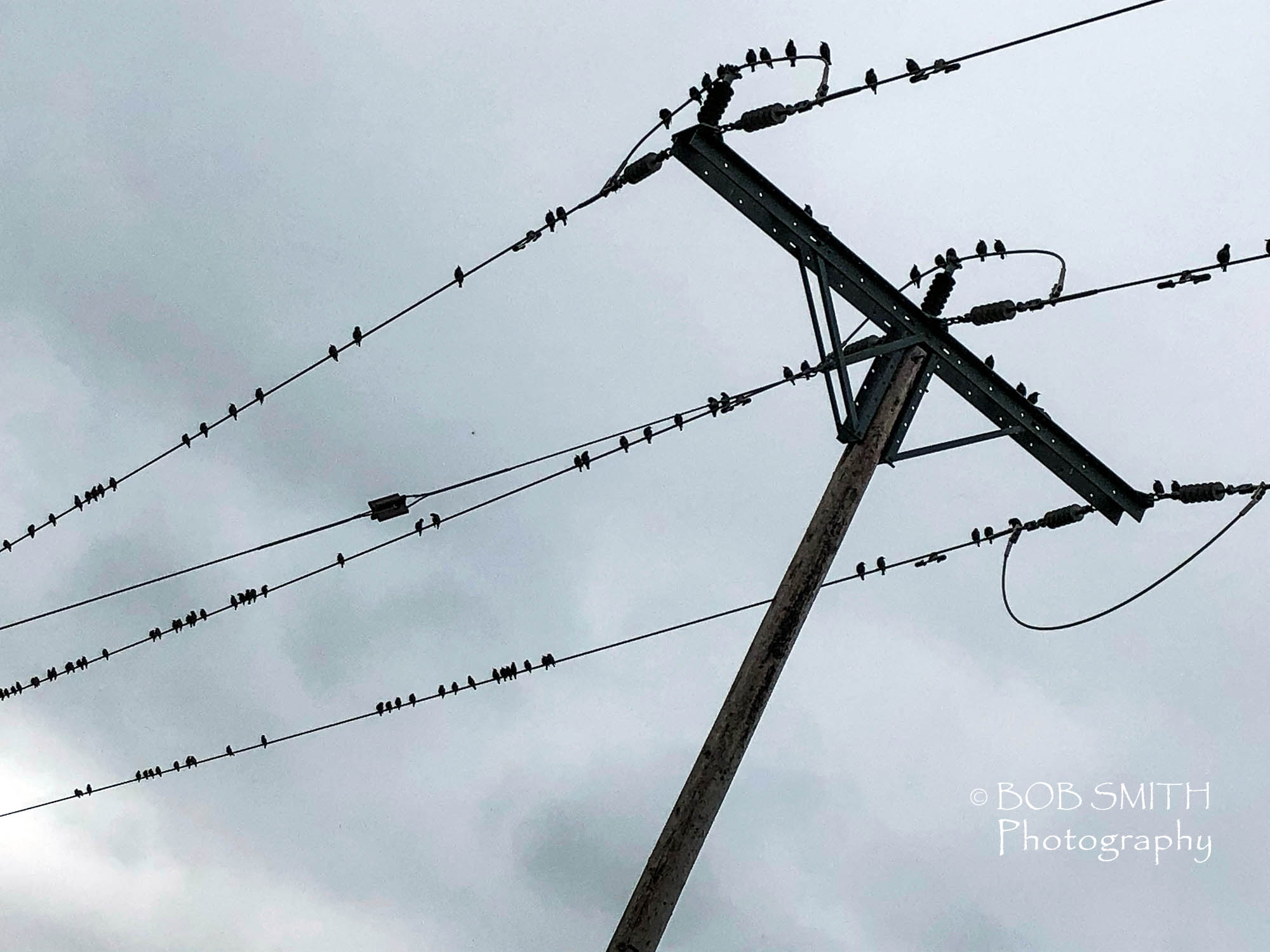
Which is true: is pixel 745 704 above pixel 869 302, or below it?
below

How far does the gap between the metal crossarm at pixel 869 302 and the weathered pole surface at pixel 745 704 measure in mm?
278

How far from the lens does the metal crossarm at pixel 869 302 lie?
7.39 metres

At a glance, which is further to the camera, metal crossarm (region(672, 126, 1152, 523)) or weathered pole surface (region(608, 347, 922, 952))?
metal crossarm (region(672, 126, 1152, 523))

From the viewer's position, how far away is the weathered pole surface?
611 centimetres

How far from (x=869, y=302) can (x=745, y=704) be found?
2404 millimetres

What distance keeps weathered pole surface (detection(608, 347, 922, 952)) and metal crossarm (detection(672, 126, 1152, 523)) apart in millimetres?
278

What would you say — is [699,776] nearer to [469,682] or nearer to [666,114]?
[666,114]

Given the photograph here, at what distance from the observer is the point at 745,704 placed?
6.52 m

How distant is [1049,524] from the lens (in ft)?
28.6

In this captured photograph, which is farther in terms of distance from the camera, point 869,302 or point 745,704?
point 869,302

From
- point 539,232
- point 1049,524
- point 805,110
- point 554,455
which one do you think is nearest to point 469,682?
point 554,455

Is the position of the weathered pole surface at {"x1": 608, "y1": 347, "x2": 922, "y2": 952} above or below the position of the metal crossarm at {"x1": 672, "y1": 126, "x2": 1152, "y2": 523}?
below

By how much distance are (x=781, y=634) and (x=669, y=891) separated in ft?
4.16

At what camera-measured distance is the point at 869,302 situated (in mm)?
7719
